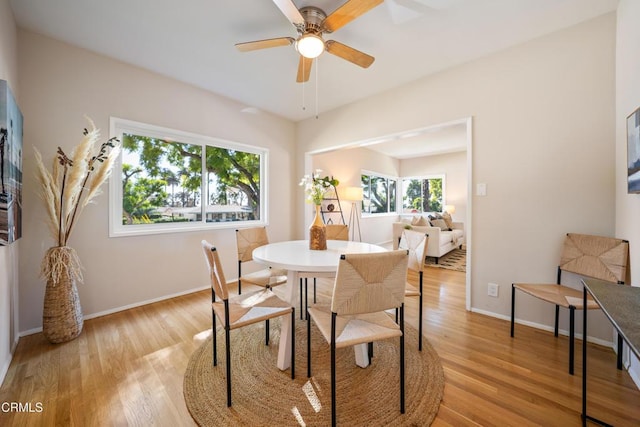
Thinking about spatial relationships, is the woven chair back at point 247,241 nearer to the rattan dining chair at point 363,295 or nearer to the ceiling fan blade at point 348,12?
the rattan dining chair at point 363,295

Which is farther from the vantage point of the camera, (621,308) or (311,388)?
(311,388)

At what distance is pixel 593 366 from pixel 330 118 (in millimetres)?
3774

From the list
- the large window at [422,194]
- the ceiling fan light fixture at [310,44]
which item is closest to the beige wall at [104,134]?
the ceiling fan light fixture at [310,44]

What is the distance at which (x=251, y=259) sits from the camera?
96.5 inches

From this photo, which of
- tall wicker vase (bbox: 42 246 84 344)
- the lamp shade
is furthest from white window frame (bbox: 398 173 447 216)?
tall wicker vase (bbox: 42 246 84 344)

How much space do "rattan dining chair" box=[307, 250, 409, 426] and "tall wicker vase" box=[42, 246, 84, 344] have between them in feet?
7.07

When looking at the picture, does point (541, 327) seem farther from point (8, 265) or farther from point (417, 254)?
point (8, 265)

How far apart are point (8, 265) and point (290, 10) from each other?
2.66 metres

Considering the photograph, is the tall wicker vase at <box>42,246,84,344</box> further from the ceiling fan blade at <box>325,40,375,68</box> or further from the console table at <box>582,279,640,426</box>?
the console table at <box>582,279,640,426</box>

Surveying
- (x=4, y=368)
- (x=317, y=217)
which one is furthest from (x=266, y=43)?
(x=4, y=368)

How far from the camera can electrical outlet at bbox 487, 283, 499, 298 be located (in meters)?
2.45

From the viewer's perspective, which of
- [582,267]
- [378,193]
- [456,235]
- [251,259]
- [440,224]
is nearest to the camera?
[582,267]

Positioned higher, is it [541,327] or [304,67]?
[304,67]
